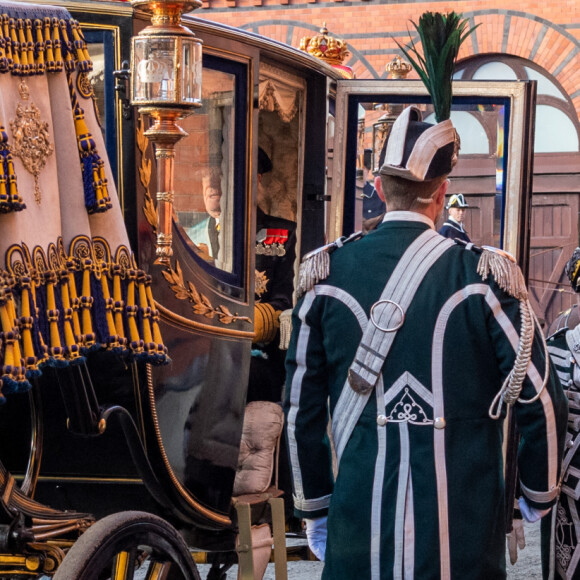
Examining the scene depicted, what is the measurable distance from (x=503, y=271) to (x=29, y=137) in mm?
1204

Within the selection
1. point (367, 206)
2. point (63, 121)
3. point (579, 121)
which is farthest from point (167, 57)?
point (579, 121)

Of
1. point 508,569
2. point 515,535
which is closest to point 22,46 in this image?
point 515,535

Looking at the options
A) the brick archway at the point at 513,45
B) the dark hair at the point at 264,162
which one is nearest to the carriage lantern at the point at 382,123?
the dark hair at the point at 264,162

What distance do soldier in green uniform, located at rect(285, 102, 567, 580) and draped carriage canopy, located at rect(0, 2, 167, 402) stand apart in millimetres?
558

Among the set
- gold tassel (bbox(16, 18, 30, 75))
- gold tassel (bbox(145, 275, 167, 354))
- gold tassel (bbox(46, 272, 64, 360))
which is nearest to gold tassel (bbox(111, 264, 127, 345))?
gold tassel (bbox(145, 275, 167, 354))

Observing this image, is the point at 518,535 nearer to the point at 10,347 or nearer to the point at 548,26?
the point at 10,347

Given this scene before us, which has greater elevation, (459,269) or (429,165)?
(429,165)

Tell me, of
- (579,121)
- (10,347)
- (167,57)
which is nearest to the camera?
(10,347)

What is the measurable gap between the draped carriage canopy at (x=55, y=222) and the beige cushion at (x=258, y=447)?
156cm

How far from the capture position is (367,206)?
230 inches

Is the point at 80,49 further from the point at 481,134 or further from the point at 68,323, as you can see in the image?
the point at 481,134

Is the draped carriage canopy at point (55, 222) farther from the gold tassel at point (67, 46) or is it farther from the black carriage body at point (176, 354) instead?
the black carriage body at point (176, 354)

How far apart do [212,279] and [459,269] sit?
1.45 metres

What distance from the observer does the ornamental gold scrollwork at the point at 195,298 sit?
4.08 meters
